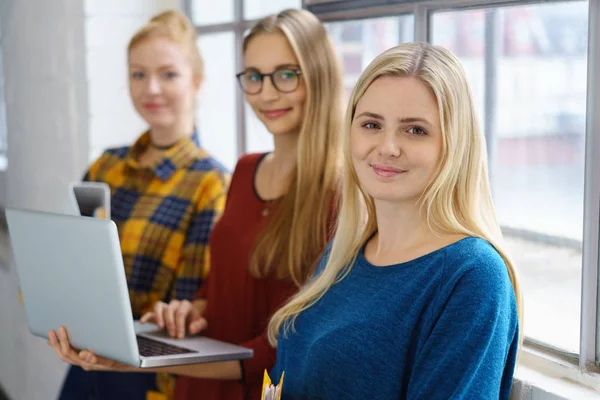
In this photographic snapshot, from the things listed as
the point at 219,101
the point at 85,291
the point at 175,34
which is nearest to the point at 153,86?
the point at 175,34

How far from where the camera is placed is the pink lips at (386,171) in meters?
1.36

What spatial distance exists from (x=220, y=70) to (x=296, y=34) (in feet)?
3.86

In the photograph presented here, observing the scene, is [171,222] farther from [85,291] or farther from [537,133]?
[537,133]

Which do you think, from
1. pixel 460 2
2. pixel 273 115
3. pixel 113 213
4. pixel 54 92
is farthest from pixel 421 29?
pixel 54 92

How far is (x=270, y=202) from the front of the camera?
75.5 inches

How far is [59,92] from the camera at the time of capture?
304 cm

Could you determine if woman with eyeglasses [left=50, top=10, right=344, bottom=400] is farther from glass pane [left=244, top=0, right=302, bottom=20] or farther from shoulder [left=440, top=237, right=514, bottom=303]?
glass pane [left=244, top=0, right=302, bottom=20]

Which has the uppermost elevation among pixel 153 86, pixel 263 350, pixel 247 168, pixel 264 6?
pixel 264 6

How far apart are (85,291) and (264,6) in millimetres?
1350

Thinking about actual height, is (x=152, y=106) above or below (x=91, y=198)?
above

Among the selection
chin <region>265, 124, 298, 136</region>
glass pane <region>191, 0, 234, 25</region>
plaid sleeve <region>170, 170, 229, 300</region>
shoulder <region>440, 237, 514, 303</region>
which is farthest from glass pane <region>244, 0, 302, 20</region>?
shoulder <region>440, 237, 514, 303</region>

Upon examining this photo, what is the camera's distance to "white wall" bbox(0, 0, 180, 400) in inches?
115

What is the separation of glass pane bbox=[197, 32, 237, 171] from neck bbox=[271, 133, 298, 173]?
3.26 ft

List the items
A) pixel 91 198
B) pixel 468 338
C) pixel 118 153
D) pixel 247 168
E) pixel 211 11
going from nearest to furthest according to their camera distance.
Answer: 1. pixel 468 338
2. pixel 247 168
3. pixel 91 198
4. pixel 118 153
5. pixel 211 11
